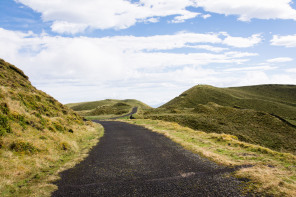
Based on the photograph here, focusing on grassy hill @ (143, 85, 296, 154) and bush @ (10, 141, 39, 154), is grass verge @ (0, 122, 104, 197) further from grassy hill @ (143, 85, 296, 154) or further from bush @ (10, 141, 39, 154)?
grassy hill @ (143, 85, 296, 154)

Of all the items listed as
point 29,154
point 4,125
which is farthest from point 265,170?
point 4,125

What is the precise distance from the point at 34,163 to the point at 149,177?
264 inches

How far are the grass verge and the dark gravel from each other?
2.34 ft

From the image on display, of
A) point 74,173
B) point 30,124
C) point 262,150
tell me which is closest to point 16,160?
point 74,173

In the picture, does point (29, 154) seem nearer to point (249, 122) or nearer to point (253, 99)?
point (249, 122)

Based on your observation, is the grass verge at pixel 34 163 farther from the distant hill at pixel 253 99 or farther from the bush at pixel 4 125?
the distant hill at pixel 253 99

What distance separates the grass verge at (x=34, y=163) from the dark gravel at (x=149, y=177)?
0.71 metres

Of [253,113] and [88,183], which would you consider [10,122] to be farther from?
[253,113]

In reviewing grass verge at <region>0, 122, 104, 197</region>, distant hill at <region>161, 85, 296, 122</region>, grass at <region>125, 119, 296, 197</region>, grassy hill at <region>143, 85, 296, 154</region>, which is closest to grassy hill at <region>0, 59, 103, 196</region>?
grass verge at <region>0, 122, 104, 197</region>

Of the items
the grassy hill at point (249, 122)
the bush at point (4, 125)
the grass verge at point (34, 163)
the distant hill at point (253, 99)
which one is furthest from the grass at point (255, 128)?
the bush at point (4, 125)

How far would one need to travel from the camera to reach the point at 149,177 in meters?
8.45

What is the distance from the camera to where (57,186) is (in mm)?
7840

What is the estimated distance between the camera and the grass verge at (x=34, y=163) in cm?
759

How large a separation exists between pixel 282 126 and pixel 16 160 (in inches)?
2076
